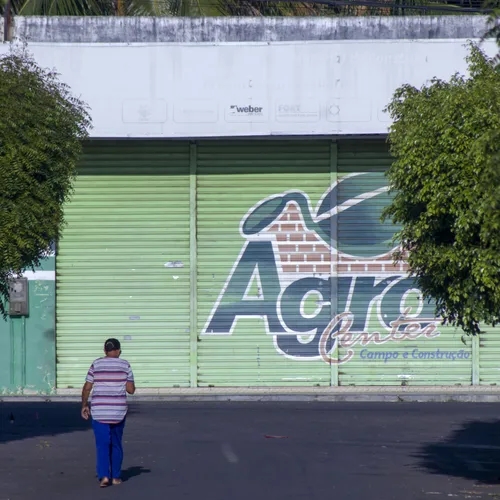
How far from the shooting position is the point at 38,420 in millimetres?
15727

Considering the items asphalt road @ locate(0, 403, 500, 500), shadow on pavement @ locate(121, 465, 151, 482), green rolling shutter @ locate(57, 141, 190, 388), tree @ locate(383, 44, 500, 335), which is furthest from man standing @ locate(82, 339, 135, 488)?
green rolling shutter @ locate(57, 141, 190, 388)

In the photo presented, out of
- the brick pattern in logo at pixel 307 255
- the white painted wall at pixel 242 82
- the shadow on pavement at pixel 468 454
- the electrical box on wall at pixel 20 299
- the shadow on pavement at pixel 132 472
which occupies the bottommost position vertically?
the shadow on pavement at pixel 468 454

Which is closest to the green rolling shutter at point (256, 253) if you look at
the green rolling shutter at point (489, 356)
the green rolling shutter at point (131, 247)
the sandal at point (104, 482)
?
the green rolling shutter at point (131, 247)

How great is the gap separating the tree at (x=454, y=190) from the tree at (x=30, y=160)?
427cm

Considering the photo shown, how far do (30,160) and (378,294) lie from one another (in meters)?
8.66

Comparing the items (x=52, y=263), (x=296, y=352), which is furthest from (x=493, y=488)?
(x=52, y=263)

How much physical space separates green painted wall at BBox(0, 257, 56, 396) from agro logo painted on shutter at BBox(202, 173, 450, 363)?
2.89m

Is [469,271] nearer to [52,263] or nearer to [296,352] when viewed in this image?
[296,352]

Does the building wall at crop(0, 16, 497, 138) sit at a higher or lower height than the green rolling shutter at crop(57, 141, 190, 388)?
higher

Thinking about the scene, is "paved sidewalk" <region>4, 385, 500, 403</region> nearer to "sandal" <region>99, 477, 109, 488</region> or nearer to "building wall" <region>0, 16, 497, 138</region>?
"building wall" <region>0, 16, 497, 138</region>

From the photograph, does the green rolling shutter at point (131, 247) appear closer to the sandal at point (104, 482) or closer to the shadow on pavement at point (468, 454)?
the shadow on pavement at point (468, 454)

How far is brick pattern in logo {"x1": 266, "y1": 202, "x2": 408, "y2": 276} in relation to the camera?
62.0ft

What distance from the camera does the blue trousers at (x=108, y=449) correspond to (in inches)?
408

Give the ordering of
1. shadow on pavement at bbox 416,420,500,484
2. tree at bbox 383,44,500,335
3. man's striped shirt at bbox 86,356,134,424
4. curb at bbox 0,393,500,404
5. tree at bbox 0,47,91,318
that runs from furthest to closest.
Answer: curb at bbox 0,393,500,404
tree at bbox 0,47,91,318
shadow on pavement at bbox 416,420,500,484
man's striped shirt at bbox 86,356,134,424
tree at bbox 383,44,500,335
